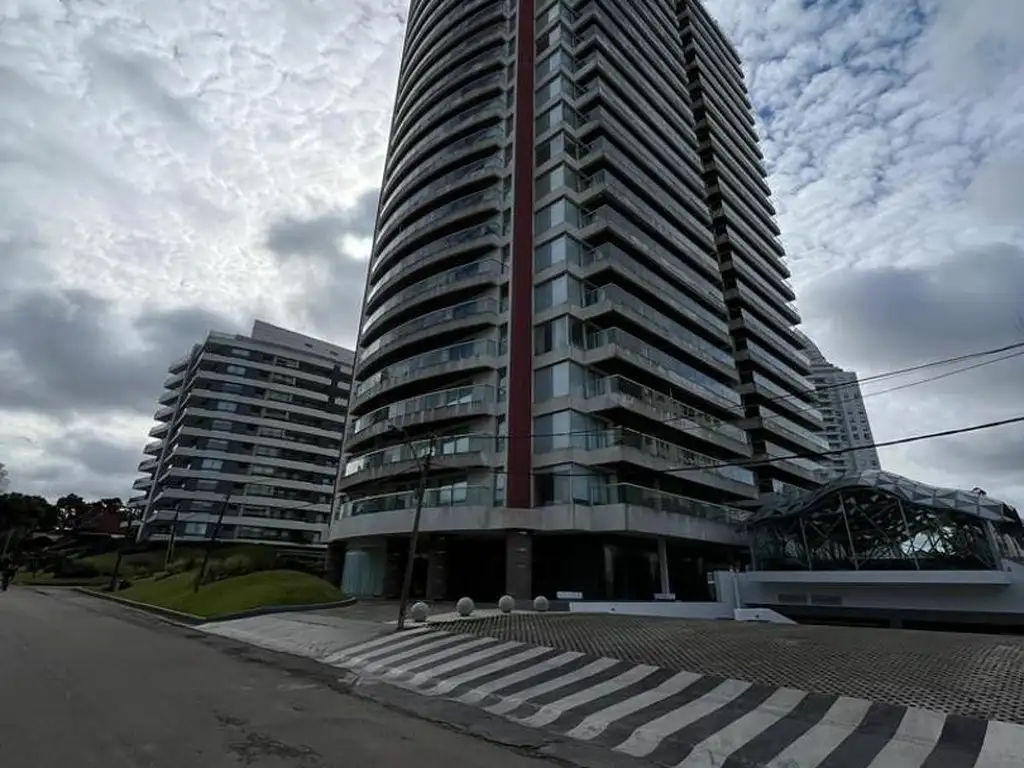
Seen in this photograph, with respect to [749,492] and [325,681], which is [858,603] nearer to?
[749,492]

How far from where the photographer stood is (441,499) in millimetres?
31078

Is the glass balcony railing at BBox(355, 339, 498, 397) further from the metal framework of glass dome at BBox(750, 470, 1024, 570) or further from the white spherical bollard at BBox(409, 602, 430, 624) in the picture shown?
the metal framework of glass dome at BBox(750, 470, 1024, 570)

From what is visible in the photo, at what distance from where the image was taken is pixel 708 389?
41281 millimetres

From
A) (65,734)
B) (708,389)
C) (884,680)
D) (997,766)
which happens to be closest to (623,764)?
(997,766)

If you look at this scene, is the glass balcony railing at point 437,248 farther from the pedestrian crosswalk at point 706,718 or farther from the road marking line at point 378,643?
Result: the pedestrian crosswalk at point 706,718

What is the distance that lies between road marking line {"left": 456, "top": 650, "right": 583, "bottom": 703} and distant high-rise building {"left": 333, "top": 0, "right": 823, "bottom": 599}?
41.5ft

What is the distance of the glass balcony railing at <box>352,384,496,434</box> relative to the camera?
111ft

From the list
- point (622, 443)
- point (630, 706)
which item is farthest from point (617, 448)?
point (630, 706)

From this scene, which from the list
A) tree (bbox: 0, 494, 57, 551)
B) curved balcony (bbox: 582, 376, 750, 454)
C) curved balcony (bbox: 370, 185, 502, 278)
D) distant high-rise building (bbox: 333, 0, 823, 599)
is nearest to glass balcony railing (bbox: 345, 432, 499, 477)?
distant high-rise building (bbox: 333, 0, 823, 599)

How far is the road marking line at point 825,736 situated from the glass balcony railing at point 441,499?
23236 mm

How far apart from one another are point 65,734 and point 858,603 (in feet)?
119

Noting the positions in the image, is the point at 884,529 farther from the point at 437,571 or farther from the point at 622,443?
the point at 437,571

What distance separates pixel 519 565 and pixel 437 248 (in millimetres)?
23657

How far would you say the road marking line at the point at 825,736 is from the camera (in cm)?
646
